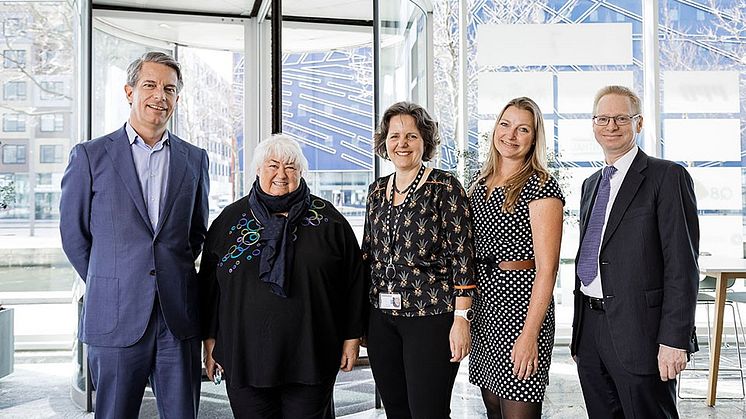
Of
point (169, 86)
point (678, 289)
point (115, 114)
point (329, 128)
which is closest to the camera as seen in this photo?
point (678, 289)

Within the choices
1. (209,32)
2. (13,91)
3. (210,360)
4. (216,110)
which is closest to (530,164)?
(210,360)

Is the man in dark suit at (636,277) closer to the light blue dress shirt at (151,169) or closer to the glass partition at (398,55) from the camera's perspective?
the light blue dress shirt at (151,169)

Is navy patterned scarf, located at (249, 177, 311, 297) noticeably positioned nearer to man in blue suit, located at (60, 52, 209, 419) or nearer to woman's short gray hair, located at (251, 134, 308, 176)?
woman's short gray hair, located at (251, 134, 308, 176)

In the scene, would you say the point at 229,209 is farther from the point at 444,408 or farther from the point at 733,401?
the point at 733,401

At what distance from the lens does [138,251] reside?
2.20 m

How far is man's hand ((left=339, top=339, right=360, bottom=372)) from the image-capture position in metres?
2.39

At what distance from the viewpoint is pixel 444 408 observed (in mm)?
2191

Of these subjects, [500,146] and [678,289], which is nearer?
[678,289]

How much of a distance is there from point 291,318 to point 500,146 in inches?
37.6

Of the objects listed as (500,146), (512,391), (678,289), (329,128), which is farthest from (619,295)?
(329,128)

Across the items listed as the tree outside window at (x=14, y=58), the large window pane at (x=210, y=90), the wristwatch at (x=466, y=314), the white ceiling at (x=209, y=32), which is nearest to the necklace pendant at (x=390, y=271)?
the wristwatch at (x=466, y=314)

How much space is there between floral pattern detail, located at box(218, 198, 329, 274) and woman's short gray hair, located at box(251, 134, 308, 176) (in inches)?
6.5

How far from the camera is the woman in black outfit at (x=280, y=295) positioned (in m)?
2.24

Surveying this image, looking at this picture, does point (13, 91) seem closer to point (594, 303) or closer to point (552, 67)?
point (552, 67)
